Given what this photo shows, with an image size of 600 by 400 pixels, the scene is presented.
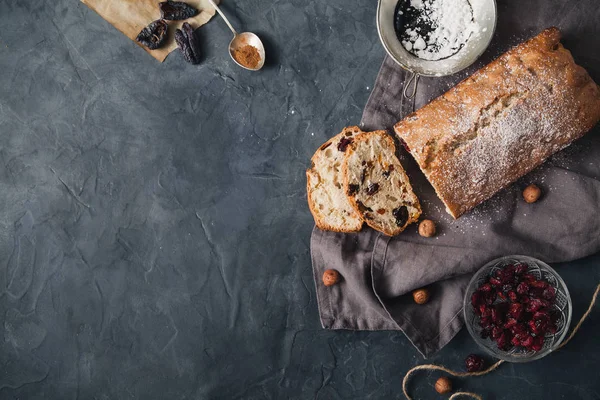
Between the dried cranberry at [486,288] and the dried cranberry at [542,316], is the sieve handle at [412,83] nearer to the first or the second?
the dried cranberry at [486,288]

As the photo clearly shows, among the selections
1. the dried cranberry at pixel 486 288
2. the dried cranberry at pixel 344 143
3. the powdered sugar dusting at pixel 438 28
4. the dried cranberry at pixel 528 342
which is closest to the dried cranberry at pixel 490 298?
the dried cranberry at pixel 486 288

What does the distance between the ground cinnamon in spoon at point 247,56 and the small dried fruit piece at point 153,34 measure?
0.46m

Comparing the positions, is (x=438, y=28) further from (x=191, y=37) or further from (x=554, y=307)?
(x=554, y=307)

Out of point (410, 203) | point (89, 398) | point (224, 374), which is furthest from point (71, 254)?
point (410, 203)

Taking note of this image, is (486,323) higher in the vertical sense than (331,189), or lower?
lower

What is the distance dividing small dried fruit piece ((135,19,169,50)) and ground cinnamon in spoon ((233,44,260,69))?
46 centimetres

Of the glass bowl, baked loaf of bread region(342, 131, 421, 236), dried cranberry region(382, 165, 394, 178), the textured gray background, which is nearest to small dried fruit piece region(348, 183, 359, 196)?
baked loaf of bread region(342, 131, 421, 236)

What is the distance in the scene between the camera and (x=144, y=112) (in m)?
3.42

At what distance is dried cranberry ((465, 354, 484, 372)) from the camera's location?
3.16 metres

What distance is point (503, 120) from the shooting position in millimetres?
A: 2893

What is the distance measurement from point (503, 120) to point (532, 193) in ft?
1.50

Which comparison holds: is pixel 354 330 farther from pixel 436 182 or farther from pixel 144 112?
pixel 144 112

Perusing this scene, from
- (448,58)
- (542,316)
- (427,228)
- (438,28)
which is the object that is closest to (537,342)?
(542,316)

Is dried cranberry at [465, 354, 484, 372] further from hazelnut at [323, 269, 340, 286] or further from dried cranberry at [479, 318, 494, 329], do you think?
hazelnut at [323, 269, 340, 286]
